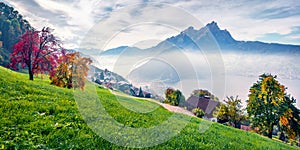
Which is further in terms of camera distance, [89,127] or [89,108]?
[89,108]

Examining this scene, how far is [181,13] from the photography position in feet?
33.2

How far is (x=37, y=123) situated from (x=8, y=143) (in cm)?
157

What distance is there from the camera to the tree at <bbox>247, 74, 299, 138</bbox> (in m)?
30.6

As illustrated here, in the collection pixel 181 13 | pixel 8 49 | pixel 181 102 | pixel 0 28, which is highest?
pixel 0 28

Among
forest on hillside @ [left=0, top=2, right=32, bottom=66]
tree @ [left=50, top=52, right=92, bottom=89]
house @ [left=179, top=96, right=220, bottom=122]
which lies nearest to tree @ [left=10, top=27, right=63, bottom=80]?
tree @ [left=50, top=52, right=92, bottom=89]

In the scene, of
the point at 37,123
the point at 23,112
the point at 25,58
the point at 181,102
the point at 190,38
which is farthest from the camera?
the point at 181,102

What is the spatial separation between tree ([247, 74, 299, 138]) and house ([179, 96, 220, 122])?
2209cm

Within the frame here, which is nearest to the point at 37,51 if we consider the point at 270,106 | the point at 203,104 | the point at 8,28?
the point at 270,106

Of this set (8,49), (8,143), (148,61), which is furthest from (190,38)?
(8,49)

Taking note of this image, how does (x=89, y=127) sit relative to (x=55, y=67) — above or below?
below

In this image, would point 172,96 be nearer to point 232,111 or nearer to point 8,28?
point 232,111

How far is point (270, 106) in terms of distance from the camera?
102 ft

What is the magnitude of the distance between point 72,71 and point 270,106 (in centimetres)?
2887

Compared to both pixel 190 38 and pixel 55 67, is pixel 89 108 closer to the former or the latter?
pixel 190 38
